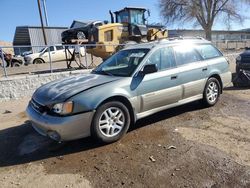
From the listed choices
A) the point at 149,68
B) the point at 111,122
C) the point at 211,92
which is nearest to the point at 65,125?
the point at 111,122

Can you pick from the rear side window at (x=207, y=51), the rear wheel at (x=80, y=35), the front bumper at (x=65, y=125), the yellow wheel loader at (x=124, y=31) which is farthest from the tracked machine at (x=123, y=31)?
the front bumper at (x=65, y=125)

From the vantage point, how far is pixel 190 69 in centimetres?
575

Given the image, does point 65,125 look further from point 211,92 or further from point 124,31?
point 124,31

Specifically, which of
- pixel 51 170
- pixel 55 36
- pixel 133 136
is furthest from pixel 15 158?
pixel 55 36

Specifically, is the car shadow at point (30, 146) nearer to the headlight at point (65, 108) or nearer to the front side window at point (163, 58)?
the headlight at point (65, 108)

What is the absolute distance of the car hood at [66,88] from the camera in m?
4.26

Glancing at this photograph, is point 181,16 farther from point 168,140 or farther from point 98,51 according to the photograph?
point 168,140

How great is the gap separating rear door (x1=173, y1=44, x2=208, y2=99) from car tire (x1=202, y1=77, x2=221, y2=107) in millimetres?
190

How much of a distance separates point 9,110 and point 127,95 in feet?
14.0

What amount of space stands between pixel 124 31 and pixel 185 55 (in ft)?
32.1

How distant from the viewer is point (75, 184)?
11.1 ft

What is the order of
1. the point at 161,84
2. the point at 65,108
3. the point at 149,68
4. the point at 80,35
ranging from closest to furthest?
the point at 65,108, the point at 149,68, the point at 161,84, the point at 80,35

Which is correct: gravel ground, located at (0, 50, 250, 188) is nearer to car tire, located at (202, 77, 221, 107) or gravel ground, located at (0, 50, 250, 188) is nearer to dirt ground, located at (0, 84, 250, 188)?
dirt ground, located at (0, 84, 250, 188)

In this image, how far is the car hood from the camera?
4258 mm
